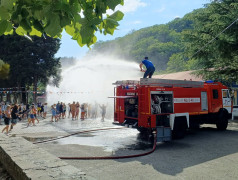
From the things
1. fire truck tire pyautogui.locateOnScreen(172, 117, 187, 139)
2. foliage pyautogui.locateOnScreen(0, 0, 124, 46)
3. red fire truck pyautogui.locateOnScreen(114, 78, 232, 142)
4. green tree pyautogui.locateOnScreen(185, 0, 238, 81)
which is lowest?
fire truck tire pyautogui.locateOnScreen(172, 117, 187, 139)

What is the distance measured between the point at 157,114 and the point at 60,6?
8.17 m

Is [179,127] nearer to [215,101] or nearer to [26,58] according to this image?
[215,101]

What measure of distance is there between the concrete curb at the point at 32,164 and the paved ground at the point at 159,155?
194 centimetres

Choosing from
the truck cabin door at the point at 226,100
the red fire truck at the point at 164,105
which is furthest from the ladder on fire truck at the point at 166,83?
the truck cabin door at the point at 226,100

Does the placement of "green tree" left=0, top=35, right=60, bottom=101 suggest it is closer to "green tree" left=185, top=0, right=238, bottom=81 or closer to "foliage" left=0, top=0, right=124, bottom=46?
"green tree" left=185, top=0, right=238, bottom=81

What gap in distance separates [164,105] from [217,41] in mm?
9296

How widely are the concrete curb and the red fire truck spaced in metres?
5.45

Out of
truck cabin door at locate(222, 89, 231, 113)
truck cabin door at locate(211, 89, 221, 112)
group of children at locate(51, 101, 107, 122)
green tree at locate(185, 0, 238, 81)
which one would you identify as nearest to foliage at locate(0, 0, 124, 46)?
truck cabin door at locate(211, 89, 221, 112)

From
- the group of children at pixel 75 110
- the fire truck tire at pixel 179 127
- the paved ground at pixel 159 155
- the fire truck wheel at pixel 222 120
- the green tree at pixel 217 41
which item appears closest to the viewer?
the paved ground at pixel 159 155

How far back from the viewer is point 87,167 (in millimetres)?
6801

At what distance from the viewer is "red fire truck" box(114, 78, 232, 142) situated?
32.7 feet

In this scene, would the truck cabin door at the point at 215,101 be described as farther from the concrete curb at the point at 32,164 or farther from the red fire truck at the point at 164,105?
the concrete curb at the point at 32,164

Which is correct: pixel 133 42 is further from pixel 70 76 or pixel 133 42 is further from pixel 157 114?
pixel 157 114

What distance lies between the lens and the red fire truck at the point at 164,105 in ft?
32.7
